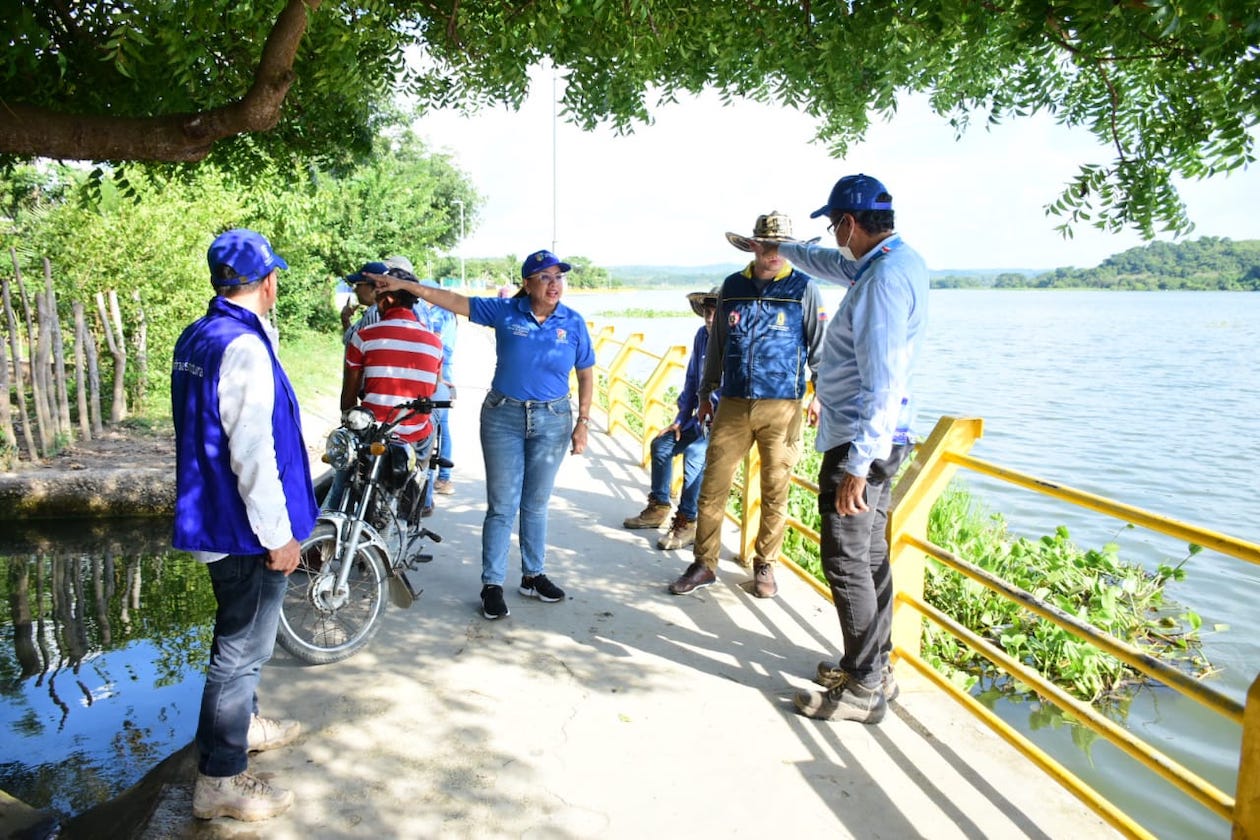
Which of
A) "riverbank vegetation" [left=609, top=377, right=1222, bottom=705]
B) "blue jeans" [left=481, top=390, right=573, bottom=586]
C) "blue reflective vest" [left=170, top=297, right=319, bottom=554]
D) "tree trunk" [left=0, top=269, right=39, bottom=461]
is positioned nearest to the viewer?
"blue reflective vest" [left=170, top=297, right=319, bottom=554]

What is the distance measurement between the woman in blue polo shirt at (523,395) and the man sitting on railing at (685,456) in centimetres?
143

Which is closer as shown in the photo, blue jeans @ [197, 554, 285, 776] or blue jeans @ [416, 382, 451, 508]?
blue jeans @ [197, 554, 285, 776]

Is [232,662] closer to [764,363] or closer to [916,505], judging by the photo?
[916,505]

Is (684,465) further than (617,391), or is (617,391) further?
(617,391)

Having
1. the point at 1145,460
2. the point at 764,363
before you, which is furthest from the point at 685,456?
the point at 1145,460

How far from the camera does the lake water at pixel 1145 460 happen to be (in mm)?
5238

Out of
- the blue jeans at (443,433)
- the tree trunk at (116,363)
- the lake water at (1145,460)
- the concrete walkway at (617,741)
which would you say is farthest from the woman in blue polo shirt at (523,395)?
the tree trunk at (116,363)

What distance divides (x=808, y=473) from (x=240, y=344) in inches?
334

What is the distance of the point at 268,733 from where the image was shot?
3.31 metres

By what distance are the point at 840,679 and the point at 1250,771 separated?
176 centimetres

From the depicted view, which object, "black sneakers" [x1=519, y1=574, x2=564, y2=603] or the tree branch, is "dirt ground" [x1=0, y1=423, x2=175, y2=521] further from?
the tree branch

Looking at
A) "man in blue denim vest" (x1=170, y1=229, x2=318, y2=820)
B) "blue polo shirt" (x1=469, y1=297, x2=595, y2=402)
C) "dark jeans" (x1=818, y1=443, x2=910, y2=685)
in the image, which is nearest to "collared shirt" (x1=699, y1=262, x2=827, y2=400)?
"blue polo shirt" (x1=469, y1=297, x2=595, y2=402)

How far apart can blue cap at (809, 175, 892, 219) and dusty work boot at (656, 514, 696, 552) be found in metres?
3.05

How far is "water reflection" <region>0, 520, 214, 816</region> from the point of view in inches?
149
